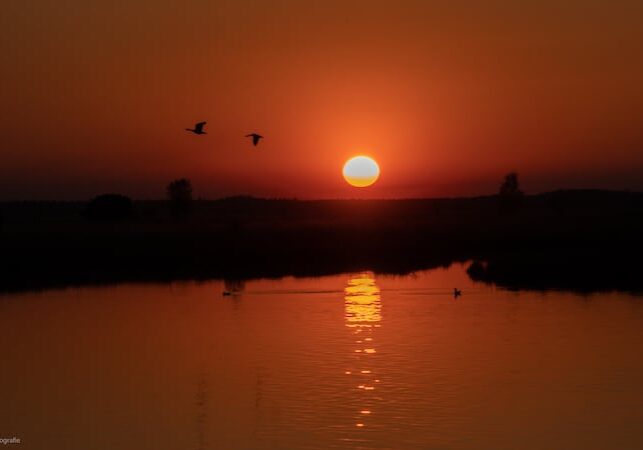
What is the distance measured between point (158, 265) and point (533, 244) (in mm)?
32375

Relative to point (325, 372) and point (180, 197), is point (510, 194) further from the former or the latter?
point (325, 372)

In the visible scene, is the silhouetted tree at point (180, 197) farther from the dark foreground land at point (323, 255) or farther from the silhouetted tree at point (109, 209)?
the dark foreground land at point (323, 255)

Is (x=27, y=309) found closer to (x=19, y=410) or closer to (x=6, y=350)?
(x=6, y=350)

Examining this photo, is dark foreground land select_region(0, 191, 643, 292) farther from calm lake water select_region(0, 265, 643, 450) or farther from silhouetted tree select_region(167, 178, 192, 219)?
silhouetted tree select_region(167, 178, 192, 219)

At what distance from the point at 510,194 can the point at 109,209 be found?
201ft

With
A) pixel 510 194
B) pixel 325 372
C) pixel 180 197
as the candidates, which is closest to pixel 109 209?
pixel 180 197

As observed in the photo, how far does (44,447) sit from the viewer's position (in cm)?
2259

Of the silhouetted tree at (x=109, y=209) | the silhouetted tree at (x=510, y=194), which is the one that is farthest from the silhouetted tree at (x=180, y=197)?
the silhouetted tree at (x=510, y=194)

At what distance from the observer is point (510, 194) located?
14938 cm

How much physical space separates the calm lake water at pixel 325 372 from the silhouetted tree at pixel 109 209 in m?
88.7

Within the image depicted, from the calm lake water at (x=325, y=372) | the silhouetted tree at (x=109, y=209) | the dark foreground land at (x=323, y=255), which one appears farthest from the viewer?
the silhouetted tree at (x=109, y=209)

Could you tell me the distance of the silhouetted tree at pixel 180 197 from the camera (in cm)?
14612


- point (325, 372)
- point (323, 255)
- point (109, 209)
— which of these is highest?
point (109, 209)

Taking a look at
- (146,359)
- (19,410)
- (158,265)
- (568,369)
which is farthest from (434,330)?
(158,265)
